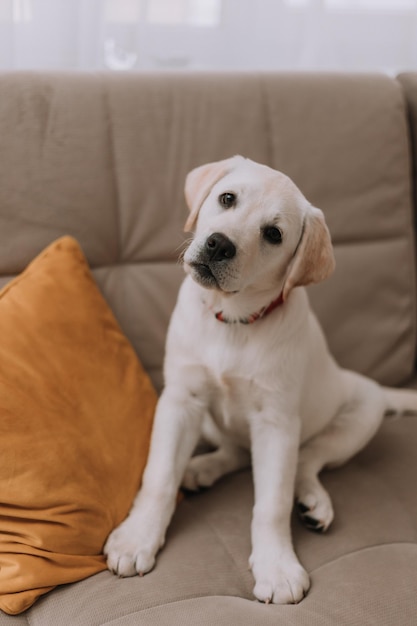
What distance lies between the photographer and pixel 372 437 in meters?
1.87

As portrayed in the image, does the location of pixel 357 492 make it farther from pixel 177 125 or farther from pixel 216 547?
pixel 177 125

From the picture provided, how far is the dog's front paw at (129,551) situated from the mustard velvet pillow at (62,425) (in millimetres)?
23

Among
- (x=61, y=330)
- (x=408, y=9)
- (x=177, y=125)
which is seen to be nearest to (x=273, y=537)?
(x=61, y=330)

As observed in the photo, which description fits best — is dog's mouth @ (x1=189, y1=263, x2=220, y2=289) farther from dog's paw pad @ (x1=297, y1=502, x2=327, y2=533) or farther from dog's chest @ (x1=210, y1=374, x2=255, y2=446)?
dog's paw pad @ (x1=297, y1=502, x2=327, y2=533)

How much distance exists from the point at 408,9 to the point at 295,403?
1609 mm

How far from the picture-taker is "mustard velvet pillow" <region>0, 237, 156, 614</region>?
131 centimetres

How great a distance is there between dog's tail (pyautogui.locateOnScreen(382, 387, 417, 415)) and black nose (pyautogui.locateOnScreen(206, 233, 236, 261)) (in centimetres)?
85

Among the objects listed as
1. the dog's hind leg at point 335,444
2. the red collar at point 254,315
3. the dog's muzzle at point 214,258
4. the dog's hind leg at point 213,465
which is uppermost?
the dog's muzzle at point 214,258

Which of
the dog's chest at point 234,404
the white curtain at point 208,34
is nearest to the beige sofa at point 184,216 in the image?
the dog's chest at point 234,404

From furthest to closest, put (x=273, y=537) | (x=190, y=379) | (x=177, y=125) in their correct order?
1. (x=177, y=125)
2. (x=190, y=379)
3. (x=273, y=537)

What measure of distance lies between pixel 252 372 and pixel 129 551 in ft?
1.43

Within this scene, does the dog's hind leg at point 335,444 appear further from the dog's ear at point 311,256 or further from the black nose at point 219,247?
the black nose at point 219,247

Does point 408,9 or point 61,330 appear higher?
point 408,9

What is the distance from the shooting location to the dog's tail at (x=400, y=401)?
1.97 meters
